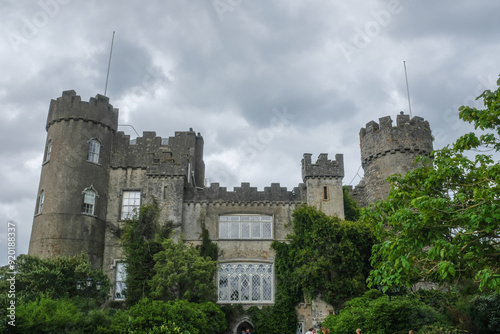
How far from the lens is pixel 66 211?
2622 centimetres

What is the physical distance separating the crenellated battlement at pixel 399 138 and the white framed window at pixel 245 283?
10.2 meters

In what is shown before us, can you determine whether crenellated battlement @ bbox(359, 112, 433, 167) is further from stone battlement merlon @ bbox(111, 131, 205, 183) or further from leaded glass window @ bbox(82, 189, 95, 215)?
leaded glass window @ bbox(82, 189, 95, 215)

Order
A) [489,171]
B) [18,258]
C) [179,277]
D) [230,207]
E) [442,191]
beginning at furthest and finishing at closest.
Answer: [230,207], [179,277], [18,258], [442,191], [489,171]

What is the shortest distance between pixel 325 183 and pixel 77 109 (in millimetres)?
16277

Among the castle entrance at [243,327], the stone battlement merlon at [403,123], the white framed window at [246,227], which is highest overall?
the stone battlement merlon at [403,123]

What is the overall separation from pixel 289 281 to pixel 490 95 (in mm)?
16520

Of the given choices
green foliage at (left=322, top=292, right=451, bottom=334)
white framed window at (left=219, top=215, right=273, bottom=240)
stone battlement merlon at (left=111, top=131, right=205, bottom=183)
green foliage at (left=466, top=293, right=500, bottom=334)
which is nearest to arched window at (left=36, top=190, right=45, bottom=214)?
stone battlement merlon at (left=111, top=131, right=205, bottom=183)

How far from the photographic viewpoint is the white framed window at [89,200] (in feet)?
88.5

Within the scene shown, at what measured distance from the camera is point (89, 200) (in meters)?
27.3

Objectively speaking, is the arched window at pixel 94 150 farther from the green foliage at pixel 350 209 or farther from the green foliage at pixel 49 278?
the green foliage at pixel 350 209

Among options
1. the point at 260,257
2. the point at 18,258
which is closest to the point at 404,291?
the point at 260,257

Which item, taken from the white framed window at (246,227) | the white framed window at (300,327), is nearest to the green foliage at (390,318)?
the white framed window at (300,327)

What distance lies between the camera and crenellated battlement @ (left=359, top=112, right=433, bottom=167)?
93.0 feet

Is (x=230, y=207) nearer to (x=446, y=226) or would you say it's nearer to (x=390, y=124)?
(x=390, y=124)
